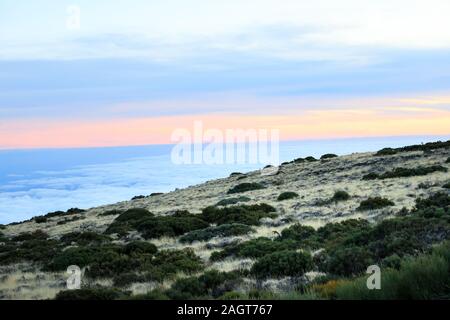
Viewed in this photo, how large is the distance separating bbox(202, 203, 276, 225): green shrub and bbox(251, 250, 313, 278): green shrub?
818 centimetres

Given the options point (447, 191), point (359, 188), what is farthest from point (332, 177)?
point (447, 191)

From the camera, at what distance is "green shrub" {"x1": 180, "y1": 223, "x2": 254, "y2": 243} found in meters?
17.6

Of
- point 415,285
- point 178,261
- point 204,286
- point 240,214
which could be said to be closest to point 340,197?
point 240,214

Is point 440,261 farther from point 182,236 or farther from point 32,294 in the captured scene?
point 182,236

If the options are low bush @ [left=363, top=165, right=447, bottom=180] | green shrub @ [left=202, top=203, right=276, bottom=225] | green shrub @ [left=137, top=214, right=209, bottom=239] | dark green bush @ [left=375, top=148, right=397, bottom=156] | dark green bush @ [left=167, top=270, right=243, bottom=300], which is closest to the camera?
dark green bush @ [left=167, top=270, right=243, bottom=300]

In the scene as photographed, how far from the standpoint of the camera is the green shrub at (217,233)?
17594 mm

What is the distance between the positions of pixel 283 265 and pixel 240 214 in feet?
34.5

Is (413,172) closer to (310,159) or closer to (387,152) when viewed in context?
(387,152)

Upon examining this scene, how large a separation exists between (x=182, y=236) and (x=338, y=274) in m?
9.15

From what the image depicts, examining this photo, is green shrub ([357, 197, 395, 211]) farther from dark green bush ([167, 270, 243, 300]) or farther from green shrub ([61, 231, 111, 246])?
dark green bush ([167, 270, 243, 300])

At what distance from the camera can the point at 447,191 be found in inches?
840

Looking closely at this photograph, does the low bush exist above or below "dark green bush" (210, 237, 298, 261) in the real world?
above

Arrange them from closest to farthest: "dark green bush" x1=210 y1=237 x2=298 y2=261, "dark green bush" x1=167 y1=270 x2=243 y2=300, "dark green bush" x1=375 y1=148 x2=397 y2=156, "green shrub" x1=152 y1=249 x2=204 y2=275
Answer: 1. "dark green bush" x1=167 y1=270 x2=243 y2=300
2. "green shrub" x1=152 y1=249 x2=204 y2=275
3. "dark green bush" x1=210 y1=237 x2=298 y2=261
4. "dark green bush" x1=375 y1=148 x2=397 y2=156

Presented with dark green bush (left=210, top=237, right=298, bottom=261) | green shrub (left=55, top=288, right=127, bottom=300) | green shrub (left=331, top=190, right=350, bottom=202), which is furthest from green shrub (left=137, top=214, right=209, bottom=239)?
green shrub (left=55, top=288, right=127, bottom=300)
